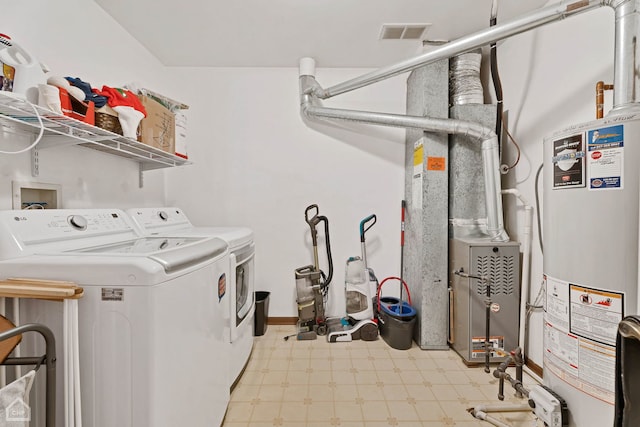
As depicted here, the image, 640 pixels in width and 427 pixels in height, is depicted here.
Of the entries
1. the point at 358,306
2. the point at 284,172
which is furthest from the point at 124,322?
the point at 284,172

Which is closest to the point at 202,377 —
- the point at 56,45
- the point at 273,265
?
the point at 273,265

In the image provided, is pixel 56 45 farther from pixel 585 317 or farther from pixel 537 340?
pixel 537 340

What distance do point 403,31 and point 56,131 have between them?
8.20 ft

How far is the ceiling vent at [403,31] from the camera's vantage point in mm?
2256

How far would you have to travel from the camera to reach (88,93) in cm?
148

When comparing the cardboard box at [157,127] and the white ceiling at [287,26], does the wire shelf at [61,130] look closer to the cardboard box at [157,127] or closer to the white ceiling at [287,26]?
the cardboard box at [157,127]

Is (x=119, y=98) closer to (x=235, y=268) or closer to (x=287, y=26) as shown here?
(x=235, y=268)

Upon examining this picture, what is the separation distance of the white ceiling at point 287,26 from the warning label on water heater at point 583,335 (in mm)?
2047

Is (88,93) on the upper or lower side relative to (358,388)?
upper

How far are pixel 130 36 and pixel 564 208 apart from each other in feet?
10.7

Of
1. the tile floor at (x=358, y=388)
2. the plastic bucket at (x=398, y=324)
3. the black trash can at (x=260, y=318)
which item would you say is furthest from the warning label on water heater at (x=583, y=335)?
the black trash can at (x=260, y=318)

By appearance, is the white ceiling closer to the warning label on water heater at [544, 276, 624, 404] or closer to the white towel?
the warning label on water heater at [544, 276, 624, 404]

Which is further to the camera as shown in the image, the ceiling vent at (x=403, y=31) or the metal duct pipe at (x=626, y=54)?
the ceiling vent at (x=403, y=31)

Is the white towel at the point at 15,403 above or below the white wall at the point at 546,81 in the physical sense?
below
